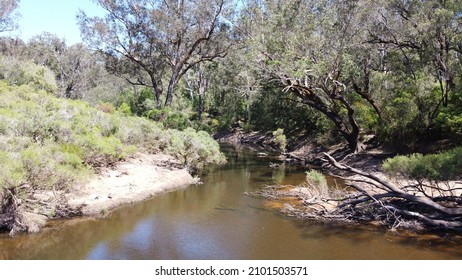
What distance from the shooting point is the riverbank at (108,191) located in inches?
420

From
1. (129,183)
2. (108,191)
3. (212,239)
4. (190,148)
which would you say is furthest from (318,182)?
(190,148)

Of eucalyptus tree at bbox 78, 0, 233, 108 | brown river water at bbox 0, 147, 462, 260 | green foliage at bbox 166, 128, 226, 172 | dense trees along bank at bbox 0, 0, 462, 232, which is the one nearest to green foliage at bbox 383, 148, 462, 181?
dense trees along bank at bbox 0, 0, 462, 232

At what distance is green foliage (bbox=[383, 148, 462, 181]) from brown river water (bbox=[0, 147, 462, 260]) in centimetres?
164

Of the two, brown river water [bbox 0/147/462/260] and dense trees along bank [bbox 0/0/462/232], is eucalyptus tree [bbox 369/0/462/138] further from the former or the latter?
brown river water [bbox 0/147/462/260]

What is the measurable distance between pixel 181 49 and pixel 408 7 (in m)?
16.0

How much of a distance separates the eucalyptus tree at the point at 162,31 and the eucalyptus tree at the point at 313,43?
5.95m

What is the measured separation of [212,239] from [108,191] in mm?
5331

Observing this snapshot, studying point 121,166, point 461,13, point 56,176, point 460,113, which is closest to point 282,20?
point 461,13

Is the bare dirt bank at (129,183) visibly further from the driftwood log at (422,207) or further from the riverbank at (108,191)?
the driftwood log at (422,207)

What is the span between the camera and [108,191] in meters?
14.0

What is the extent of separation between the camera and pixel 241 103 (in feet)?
177

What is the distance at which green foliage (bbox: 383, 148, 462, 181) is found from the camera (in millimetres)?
10602

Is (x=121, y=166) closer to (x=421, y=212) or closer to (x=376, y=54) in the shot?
(x=421, y=212)

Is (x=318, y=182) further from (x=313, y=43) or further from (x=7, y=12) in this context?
(x=7, y=12)
